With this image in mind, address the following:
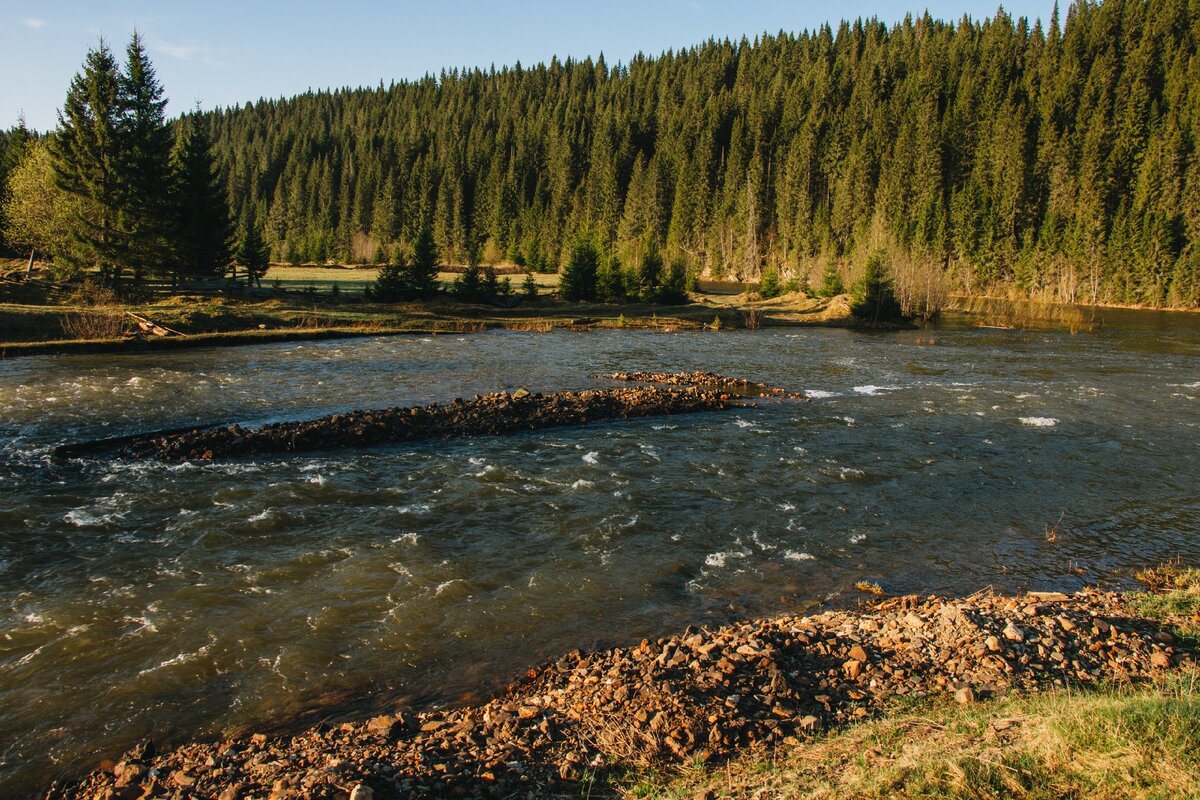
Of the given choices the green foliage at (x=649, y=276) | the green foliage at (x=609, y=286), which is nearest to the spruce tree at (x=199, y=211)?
the green foliage at (x=609, y=286)

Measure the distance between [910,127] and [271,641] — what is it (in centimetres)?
12406

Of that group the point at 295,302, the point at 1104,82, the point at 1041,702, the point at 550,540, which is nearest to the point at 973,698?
the point at 1041,702

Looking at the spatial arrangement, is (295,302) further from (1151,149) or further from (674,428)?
(1151,149)

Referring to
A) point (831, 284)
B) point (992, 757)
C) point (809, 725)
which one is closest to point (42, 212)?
point (809, 725)

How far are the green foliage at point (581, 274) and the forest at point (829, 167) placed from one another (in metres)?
2.06

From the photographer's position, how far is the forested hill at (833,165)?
85.1 meters

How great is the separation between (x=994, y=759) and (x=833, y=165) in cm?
12319

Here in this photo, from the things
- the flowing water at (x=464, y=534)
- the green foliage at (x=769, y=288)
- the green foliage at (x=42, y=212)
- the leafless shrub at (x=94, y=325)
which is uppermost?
the green foliage at (x=42, y=212)

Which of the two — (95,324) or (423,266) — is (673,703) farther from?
(423,266)

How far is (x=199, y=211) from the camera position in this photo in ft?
182

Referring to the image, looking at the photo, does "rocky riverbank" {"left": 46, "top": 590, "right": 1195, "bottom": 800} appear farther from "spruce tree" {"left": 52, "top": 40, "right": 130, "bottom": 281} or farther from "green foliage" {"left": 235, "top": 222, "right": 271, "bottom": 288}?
"green foliage" {"left": 235, "top": 222, "right": 271, "bottom": 288}

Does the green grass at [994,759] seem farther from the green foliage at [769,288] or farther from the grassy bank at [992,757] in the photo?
the green foliage at [769,288]

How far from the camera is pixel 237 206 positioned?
166 metres

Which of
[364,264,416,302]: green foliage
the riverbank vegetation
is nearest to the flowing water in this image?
the riverbank vegetation
